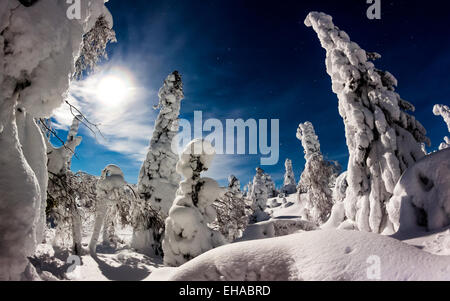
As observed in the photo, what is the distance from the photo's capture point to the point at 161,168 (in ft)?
43.2

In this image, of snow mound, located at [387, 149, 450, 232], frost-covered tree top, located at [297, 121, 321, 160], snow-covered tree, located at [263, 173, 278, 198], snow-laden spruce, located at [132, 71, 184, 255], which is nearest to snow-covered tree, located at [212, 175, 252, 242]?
snow-laden spruce, located at [132, 71, 184, 255]

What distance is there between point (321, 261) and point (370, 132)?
649 cm

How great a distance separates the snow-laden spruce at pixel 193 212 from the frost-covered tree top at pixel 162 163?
4.89m

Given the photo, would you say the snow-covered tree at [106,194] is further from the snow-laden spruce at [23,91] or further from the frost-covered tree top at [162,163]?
the snow-laden spruce at [23,91]

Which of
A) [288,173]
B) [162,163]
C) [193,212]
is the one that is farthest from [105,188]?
[288,173]

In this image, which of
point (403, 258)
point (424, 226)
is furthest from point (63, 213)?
point (424, 226)

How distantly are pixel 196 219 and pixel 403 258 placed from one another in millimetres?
6121

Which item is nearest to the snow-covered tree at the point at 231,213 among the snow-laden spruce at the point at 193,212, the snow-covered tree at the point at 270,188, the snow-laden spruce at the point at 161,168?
the snow-laden spruce at the point at 193,212

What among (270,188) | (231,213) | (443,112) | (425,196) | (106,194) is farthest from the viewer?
(270,188)

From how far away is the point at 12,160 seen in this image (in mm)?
2010

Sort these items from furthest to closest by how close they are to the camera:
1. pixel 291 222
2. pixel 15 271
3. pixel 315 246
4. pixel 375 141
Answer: pixel 291 222
pixel 375 141
pixel 315 246
pixel 15 271

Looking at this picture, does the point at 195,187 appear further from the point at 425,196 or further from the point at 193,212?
the point at 425,196

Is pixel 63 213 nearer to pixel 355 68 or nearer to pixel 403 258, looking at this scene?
pixel 403 258

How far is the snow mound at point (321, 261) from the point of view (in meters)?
1.83
